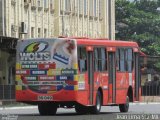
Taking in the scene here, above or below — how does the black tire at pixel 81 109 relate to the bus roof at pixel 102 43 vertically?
below

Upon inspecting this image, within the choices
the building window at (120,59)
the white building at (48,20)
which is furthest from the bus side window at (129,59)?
the white building at (48,20)

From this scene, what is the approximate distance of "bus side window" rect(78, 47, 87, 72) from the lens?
31797 mm

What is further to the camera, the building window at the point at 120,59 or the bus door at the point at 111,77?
the building window at the point at 120,59

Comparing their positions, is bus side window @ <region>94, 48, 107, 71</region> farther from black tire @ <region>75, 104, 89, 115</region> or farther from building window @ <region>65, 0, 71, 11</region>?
building window @ <region>65, 0, 71, 11</region>

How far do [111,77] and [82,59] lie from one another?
108 inches

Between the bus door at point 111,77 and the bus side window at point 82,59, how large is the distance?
6.75 ft

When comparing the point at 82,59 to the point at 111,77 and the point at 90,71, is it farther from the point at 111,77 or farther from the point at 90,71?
the point at 111,77

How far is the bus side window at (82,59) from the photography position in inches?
1252

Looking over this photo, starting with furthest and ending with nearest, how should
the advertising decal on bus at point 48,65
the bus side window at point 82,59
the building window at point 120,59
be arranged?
the building window at point 120,59 → the bus side window at point 82,59 → the advertising decal on bus at point 48,65

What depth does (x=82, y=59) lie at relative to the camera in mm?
32031

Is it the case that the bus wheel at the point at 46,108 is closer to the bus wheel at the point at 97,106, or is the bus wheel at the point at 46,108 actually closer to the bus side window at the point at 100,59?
the bus wheel at the point at 97,106

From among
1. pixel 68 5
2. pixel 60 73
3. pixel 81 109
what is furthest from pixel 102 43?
pixel 68 5

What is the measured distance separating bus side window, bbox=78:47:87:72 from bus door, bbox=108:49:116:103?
206 cm

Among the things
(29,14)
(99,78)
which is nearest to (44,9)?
(29,14)
